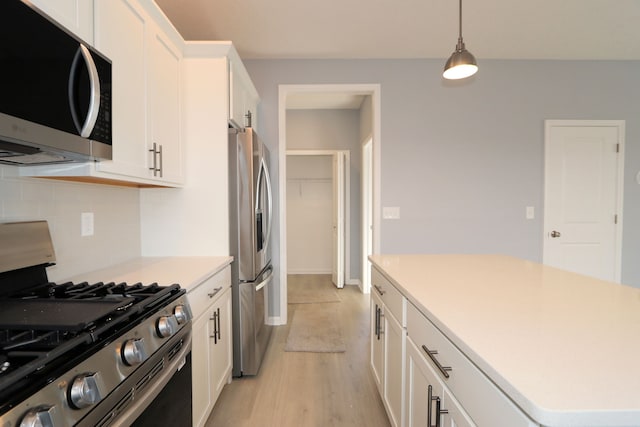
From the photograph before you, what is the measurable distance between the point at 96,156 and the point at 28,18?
427 millimetres

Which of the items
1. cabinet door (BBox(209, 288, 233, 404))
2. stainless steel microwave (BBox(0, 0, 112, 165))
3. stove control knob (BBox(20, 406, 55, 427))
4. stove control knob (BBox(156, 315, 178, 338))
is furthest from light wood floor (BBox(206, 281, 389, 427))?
stainless steel microwave (BBox(0, 0, 112, 165))

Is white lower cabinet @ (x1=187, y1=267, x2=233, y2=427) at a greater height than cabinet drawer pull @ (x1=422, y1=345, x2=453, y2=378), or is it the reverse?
cabinet drawer pull @ (x1=422, y1=345, x2=453, y2=378)

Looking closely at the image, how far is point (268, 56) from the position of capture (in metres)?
3.16

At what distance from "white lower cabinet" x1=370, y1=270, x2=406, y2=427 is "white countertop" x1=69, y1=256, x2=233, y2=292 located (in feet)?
3.19

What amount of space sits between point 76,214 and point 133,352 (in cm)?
98

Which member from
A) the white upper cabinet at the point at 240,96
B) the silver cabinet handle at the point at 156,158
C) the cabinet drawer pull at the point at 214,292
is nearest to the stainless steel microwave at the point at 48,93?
the silver cabinet handle at the point at 156,158

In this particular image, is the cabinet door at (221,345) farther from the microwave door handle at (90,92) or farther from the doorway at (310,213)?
the doorway at (310,213)

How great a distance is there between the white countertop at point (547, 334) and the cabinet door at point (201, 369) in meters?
1.00

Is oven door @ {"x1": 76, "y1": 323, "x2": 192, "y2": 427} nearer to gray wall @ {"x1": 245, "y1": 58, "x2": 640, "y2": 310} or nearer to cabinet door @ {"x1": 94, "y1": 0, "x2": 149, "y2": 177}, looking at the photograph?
cabinet door @ {"x1": 94, "y1": 0, "x2": 149, "y2": 177}

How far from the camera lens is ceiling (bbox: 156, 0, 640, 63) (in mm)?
2357

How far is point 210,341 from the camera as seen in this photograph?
5.51ft

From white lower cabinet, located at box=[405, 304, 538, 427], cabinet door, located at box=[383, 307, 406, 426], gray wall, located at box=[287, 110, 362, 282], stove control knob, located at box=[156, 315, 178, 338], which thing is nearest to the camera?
white lower cabinet, located at box=[405, 304, 538, 427]

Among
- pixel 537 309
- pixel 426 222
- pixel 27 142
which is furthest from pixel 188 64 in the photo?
pixel 426 222

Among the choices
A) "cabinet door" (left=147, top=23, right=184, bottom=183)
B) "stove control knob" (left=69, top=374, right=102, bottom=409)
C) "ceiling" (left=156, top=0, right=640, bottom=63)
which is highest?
"ceiling" (left=156, top=0, right=640, bottom=63)
